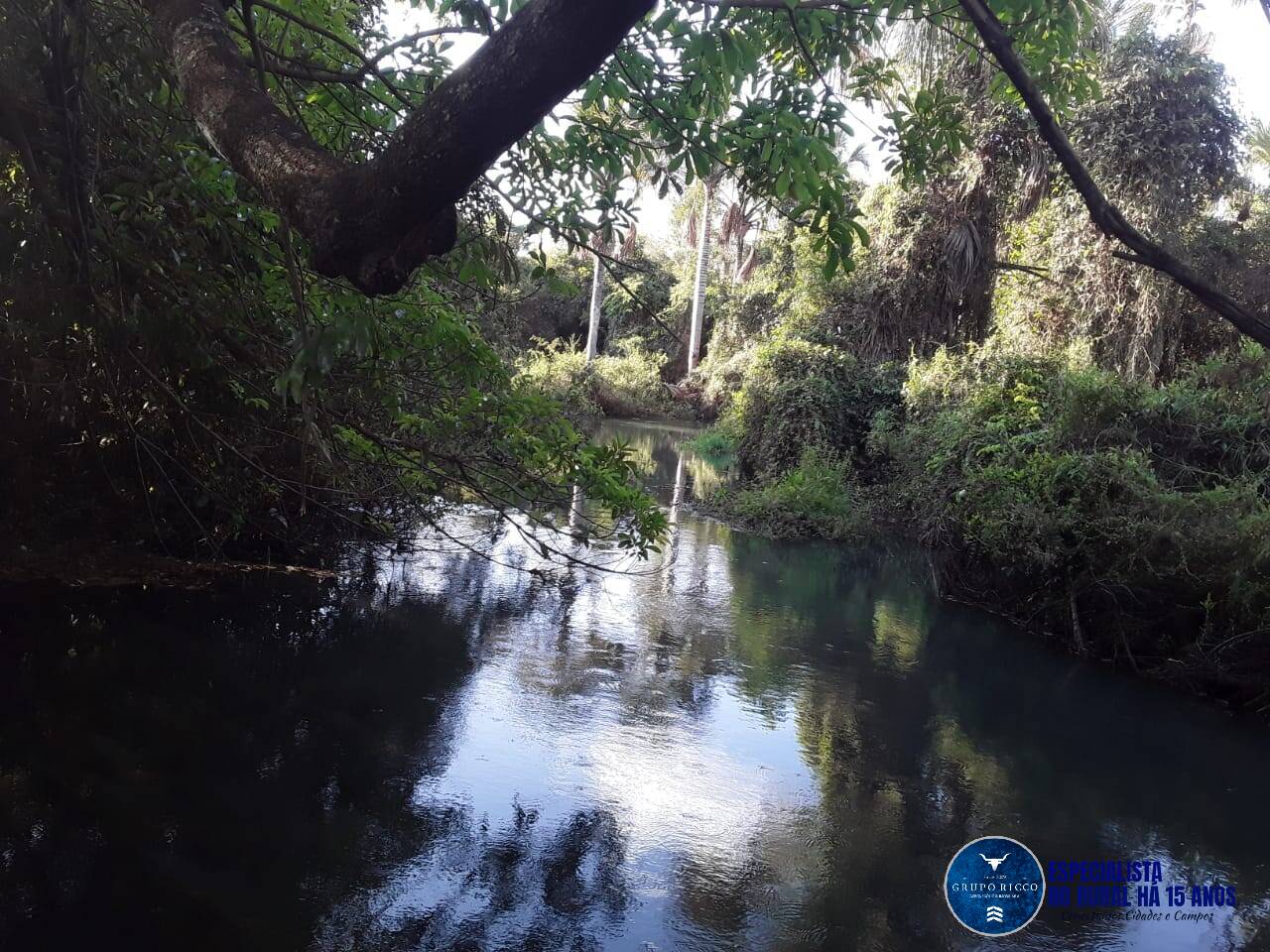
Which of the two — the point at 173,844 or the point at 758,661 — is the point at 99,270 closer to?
the point at 173,844

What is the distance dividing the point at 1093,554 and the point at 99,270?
784 centimetres

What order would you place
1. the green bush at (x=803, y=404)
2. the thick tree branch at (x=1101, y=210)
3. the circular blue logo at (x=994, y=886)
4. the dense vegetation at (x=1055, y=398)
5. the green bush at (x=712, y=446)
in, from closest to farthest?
the thick tree branch at (x=1101, y=210), the circular blue logo at (x=994, y=886), the dense vegetation at (x=1055, y=398), the green bush at (x=803, y=404), the green bush at (x=712, y=446)

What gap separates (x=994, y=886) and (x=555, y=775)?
2316mm

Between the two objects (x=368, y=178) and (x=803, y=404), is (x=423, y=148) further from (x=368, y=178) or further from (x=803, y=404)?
(x=803, y=404)

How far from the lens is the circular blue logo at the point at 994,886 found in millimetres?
4262

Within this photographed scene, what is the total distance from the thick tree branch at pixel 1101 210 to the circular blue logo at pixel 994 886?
146 inches

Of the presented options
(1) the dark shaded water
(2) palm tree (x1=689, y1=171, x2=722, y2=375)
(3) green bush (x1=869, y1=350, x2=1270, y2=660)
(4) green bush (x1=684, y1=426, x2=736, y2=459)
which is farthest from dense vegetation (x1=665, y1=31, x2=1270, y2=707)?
(2) palm tree (x1=689, y1=171, x2=722, y2=375)

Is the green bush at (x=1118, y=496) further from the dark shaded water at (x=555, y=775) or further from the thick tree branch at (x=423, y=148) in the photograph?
the thick tree branch at (x=423, y=148)

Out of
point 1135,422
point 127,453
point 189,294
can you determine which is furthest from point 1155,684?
point 127,453

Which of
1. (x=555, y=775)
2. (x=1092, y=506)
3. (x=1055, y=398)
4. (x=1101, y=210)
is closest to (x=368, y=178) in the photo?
(x=1101, y=210)

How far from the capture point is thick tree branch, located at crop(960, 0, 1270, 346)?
4.15ft

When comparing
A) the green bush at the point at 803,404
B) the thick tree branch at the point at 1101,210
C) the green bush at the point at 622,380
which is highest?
the green bush at the point at 622,380

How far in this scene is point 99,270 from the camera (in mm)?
3451

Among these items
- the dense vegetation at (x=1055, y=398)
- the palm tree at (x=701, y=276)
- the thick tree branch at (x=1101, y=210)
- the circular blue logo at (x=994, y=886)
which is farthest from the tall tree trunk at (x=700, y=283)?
the thick tree branch at (x=1101, y=210)
